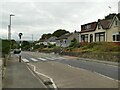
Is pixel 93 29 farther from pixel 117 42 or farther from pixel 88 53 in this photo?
pixel 88 53

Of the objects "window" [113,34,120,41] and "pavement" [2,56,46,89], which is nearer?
"pavement" [2,56,46,89]

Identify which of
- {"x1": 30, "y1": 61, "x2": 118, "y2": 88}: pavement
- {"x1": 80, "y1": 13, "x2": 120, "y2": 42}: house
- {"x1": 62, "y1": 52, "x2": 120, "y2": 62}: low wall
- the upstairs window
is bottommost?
{"x1": 30, "y1": 61, "x2": 118, "y2": 88}: pavement

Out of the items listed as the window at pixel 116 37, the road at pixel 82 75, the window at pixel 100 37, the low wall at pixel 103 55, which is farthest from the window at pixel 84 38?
the road at pixel 82 75

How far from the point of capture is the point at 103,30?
5916 centimetres

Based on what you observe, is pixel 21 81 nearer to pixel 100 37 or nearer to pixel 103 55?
pixel 103 55

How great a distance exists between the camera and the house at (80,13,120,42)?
177 ft

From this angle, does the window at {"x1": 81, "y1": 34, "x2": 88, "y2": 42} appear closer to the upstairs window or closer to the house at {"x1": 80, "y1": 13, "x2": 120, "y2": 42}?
the house at {"x1": 80, "y1": 13, "x2": 120, "y2": 42}

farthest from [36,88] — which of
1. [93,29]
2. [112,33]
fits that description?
[93,29]

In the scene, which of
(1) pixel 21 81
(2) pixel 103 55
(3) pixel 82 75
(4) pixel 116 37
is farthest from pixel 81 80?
(4) pixel 116 37

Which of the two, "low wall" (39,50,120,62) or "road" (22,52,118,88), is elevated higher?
"low wall" (39,50,120,62)

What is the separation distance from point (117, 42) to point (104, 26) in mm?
7373

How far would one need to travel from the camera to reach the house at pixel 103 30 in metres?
54.0

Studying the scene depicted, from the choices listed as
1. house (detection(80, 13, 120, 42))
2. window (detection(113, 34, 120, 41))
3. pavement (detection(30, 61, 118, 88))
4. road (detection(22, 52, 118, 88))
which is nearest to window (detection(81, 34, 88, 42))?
house (detection(80, 13, 120, 42))

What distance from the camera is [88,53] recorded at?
45500 millimetres
